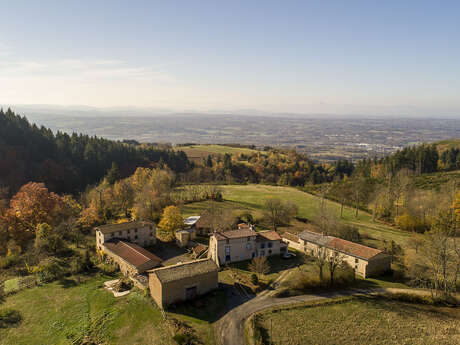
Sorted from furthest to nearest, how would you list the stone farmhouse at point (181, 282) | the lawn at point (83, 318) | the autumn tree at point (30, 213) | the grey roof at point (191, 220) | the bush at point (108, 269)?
1. the grey roof at point (191, 220)
2. the autumn tree at point (30, 213)
3. the bush at point (108, 269)
4. the stone farmhouse at point (181, 282)
5. the lawn at point (83, 318)

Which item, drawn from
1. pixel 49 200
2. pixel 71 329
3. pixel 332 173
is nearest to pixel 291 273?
pixel 71 329

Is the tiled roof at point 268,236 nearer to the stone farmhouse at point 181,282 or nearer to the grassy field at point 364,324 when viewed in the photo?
the stone farmhouse at point 181,282

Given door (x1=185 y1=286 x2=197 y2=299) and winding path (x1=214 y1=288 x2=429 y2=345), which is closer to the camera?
winding path (x1=214 y1=288 x2=429 y2=345)

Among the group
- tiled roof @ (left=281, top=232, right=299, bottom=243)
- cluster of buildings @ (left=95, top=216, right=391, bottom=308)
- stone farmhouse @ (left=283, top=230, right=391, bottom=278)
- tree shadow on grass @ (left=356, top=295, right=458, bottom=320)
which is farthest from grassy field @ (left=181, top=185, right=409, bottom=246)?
tree shadow on grass @ (left=356, top=295, right=458, bottom=320)

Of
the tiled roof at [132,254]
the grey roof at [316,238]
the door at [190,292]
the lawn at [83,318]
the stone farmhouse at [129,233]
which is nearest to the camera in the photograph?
the lawn at [83,318]

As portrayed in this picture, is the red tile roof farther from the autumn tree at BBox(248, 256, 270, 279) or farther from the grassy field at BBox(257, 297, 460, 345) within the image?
the grassy field at BBox(257, 297, 460, 345)

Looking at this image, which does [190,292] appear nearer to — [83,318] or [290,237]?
[83,318]

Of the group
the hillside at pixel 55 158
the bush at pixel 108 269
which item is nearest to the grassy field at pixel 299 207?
the bush at pixel 108 269
